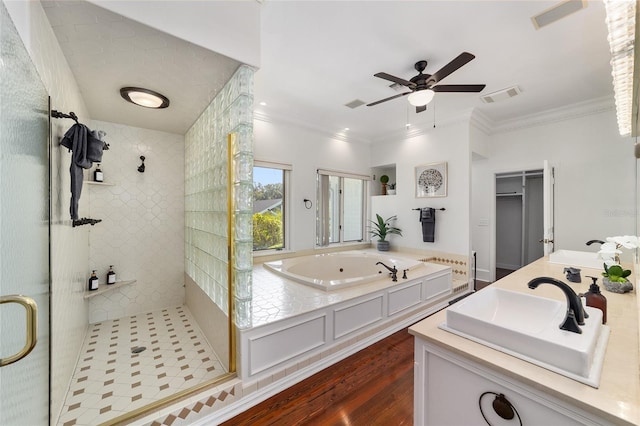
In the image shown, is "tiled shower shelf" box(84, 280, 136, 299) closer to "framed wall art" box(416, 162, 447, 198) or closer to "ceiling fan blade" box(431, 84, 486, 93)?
"ceiling fan blade" box(431, 84, 486, 93)

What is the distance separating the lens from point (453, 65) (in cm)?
202

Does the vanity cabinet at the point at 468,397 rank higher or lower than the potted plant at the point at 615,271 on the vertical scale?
lower

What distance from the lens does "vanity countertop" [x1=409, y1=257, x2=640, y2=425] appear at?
26.6 inches

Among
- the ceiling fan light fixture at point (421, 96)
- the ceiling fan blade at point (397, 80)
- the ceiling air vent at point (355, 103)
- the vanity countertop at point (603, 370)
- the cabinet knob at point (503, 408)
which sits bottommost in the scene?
the cabinet knob at point (503, 408)

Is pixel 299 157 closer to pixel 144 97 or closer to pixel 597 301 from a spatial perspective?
pixel 144 97

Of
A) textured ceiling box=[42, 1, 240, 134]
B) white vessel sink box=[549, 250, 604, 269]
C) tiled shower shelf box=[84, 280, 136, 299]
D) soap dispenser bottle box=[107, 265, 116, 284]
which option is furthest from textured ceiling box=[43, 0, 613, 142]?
A: white vessel sink box=[549, 250, 604, 269]

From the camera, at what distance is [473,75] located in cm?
270

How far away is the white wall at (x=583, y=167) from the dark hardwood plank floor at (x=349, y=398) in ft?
10.7

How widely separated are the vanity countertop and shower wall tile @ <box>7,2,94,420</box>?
207 centimetres

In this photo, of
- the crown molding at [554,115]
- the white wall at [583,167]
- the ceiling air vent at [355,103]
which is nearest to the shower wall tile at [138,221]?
the ceiling air vent at [355,103]

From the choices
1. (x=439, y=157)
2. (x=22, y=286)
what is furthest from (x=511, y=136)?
(x=22, y=286)

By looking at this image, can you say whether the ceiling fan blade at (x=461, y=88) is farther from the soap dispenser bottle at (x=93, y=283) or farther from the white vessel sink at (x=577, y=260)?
the soap dispenser bottle at (x=93, y=283)

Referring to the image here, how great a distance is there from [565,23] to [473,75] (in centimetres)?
78

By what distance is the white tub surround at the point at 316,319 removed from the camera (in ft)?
5.84
